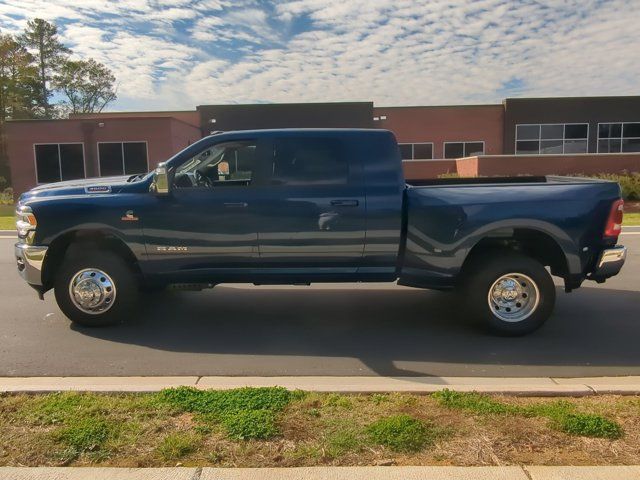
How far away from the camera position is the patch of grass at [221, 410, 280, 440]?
10.6 feet

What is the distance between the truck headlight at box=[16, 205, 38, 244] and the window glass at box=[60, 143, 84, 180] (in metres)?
24.1

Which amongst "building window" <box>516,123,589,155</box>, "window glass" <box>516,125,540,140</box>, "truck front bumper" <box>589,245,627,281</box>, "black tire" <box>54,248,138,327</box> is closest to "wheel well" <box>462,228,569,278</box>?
"truck front bumper" <box>589,245,627,281</box>

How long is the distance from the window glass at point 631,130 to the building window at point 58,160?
104 ft

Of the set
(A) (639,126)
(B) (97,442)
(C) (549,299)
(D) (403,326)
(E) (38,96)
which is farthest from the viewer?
(E) (38,96)

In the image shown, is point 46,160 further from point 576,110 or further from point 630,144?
point 630,144

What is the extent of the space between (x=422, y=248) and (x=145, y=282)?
2.90m

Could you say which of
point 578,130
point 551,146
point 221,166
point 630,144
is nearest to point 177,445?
point 221,166

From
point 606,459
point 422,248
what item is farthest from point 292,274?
point 606,459

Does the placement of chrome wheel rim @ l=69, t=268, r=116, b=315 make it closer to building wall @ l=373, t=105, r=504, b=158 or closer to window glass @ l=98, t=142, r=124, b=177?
window glass @ l=98, t=142, r=124, b=177

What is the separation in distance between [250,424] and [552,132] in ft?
114

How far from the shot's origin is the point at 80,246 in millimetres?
5645

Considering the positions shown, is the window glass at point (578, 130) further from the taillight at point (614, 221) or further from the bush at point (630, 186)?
the taillight at point (614, 221)

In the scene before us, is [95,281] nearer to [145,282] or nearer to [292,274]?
[145,282]

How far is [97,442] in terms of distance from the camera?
317 cm
